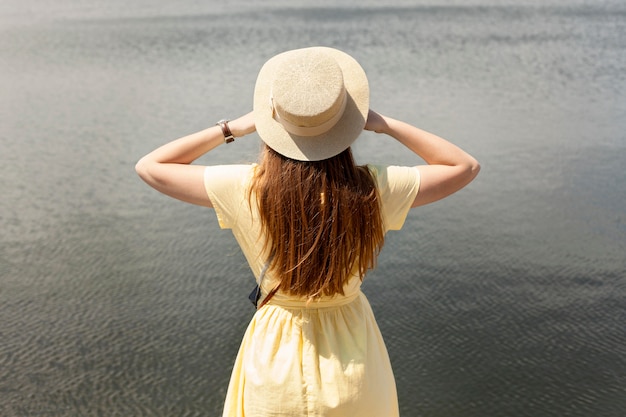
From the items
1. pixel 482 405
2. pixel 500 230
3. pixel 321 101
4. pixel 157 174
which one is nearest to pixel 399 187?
pixel 321 101

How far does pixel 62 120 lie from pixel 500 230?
425 centimetres

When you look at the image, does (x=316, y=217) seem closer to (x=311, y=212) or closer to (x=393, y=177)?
(x=311, y=212)

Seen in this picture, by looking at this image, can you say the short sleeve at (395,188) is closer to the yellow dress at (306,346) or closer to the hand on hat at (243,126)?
the yellow dress at (306,346)

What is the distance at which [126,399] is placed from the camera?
3.31 meters

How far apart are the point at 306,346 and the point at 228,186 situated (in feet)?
1.38

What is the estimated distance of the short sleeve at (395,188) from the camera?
1.68 metres

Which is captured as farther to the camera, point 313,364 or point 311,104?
point 313,364

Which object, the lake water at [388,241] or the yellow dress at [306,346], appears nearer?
the yellow dress at [306,346]

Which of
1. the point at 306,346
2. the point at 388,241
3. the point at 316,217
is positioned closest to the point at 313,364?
the point at 306,346

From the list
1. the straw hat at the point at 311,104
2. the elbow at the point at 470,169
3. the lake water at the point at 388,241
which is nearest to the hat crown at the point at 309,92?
the straw hat at the point at 311,104

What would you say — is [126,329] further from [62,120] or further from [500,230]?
[62,120]

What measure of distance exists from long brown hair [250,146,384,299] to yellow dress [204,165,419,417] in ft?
0.15

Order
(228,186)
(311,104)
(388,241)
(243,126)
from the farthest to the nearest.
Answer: (388,241) → (243,126) → (228,186) → (311,104)

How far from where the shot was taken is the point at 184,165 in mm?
1805
